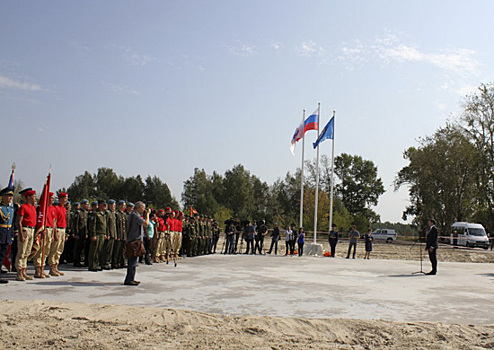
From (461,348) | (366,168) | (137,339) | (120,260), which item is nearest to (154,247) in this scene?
(120,260)

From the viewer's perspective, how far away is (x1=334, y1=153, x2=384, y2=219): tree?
83.3m

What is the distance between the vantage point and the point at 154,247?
15523 mm

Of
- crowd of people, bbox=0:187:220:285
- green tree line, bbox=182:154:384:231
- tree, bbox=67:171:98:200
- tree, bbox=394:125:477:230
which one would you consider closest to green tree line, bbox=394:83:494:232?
tree, bbox=394:125:477:230

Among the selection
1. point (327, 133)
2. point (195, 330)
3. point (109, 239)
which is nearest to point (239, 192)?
point (327, 133)

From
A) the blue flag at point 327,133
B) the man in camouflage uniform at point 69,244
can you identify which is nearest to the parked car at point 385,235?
the blue flag at point 327,133

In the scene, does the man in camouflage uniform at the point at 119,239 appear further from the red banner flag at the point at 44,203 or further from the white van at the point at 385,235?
the white van at the point at 385,235

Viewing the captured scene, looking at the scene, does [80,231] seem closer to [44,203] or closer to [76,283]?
[44,203]

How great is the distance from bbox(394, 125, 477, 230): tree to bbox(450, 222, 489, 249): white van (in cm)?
774

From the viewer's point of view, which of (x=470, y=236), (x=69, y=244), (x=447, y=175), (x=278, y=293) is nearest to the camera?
(x=278, y=293)

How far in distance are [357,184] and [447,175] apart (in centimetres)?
3235

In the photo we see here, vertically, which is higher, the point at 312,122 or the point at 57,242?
the point at 312,122

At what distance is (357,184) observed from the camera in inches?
3290

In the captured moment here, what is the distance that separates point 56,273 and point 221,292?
13.9 feet

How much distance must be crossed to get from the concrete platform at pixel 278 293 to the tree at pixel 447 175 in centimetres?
4078
